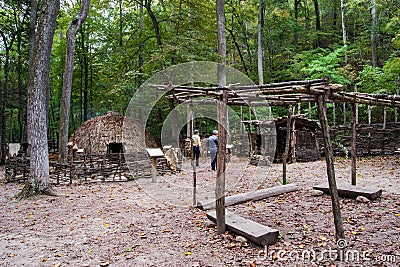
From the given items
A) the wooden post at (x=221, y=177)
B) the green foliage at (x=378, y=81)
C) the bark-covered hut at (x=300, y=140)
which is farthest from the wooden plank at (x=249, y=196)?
the green foliage at (x=378, y=81)

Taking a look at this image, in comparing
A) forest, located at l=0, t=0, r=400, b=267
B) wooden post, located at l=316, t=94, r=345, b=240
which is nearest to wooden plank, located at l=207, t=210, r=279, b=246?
forest, located at l=0, t=0, r=400, b=267

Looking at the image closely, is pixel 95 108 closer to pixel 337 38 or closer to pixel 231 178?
pixel 231 178

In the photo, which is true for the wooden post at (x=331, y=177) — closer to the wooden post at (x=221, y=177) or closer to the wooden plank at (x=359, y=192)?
the wooden post at (x=221, y=177)

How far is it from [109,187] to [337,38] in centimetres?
1703

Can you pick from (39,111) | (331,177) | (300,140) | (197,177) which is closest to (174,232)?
(331,177)

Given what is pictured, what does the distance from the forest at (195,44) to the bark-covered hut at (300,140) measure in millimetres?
2706

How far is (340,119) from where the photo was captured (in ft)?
53.6

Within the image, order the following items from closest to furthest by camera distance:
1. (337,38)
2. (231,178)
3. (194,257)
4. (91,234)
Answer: (194,257) → (91,234) → (231,178) → (337,38)

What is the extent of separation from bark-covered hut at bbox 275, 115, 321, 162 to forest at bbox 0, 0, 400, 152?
2.71 meters

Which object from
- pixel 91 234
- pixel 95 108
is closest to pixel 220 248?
pixel 91 234

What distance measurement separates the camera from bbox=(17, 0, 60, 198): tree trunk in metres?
7.18

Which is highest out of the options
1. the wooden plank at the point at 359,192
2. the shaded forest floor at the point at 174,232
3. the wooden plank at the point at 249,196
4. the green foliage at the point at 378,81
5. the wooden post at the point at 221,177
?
the green foliage at the point at 378,81

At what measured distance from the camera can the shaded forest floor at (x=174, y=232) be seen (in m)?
3.65

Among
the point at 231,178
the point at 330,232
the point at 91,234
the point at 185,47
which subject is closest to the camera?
the point at 330,232
